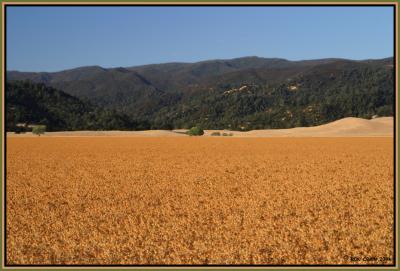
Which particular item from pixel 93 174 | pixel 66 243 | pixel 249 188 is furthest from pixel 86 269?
pixel 93 174

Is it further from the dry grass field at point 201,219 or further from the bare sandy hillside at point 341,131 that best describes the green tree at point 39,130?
the dry grass field at point 201,219

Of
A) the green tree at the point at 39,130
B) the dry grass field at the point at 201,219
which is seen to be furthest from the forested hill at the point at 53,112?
the dry grass field at the point at 201,219

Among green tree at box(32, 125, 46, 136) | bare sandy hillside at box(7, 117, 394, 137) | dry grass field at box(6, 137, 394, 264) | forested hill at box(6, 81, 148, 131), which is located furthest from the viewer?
forested hill at box(6, 81, 148, 131)

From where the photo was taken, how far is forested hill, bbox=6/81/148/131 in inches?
6083

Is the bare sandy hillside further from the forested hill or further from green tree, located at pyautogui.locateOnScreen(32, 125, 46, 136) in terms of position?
the forested hill

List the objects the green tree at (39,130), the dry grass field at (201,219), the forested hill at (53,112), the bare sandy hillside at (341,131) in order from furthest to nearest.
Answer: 1. the forested hill at (53,112)
2. the green tree at (39,130)
3. the bare sandy hillside at (341,131)
4. the dry grass field at (201,219)

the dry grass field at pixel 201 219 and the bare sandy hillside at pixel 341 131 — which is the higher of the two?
the dry grass field at pixel 201 219

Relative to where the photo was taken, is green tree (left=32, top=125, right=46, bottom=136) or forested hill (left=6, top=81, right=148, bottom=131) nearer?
green tree (left=32, top=125, right=46, bottom=136)

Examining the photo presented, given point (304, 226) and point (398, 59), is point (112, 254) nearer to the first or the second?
point (304, 226)

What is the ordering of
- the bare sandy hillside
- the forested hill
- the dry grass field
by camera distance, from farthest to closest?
the forested hill, the bare sandy hillside, the dry grass field

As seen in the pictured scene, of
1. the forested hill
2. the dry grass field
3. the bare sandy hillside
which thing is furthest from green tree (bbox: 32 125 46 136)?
the dry grass field

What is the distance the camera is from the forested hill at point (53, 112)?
507ft

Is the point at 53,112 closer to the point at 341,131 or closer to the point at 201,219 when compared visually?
the point at 341,131

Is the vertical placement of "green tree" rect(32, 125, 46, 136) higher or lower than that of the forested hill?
lower
